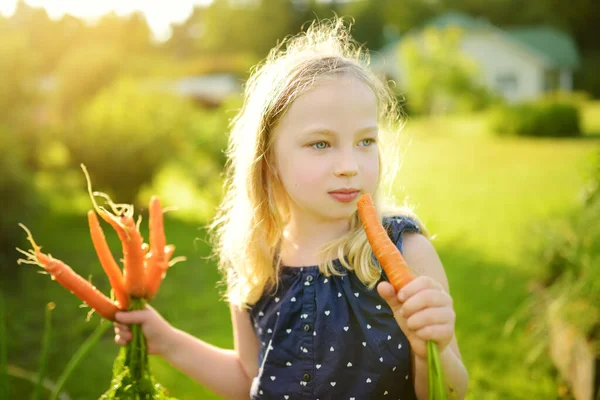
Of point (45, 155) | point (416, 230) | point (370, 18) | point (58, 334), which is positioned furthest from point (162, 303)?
point (370, 18)

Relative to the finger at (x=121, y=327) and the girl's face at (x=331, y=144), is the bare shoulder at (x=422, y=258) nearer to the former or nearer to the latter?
the girl's face at (x=331, y=144)

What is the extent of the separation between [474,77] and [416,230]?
27735 mm

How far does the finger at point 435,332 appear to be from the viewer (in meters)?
1.13

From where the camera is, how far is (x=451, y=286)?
565 centimetres

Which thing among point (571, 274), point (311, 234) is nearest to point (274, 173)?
point (311, 234)

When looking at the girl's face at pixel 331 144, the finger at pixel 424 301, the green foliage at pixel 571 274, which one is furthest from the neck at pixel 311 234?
the green foliage at pixel 571 274

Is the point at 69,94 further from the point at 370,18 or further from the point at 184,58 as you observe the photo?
the point at 184,58

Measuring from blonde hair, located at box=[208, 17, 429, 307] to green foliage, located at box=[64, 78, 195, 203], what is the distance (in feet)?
22.4

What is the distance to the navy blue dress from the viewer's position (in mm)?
1618

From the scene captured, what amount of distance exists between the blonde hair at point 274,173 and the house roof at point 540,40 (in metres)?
36.0

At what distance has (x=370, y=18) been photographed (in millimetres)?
43812

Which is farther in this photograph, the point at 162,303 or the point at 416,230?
the point at 162,303

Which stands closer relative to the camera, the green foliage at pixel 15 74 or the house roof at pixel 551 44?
the green foliage at pixel 15 74

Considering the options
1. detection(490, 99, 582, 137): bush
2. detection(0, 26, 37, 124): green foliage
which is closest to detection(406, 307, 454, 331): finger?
detection(0, 26, 37, 124): green foliage
